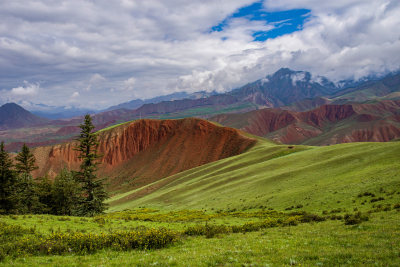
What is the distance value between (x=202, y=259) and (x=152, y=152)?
13717 cm

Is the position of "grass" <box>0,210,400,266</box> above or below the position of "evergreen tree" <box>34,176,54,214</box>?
above

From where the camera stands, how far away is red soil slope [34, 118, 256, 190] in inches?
4828

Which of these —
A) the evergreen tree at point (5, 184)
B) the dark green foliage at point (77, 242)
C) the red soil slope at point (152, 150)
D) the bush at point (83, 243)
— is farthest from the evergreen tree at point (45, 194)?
the red soil slope at point (152, 150)

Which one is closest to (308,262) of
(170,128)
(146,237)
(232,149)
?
(146,237)

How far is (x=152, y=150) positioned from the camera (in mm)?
147000

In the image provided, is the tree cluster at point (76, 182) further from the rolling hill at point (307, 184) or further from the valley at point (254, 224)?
the rolling hill at point (307, 184)

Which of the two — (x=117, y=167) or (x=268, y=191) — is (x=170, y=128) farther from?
(x=268, y=191)

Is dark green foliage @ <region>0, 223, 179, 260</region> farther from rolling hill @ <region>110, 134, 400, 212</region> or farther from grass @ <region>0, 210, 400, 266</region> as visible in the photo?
rolling hill @ <region>110, 134, 400, 212</region>

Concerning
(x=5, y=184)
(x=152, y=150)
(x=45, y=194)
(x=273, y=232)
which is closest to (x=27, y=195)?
(x=45, y=194)

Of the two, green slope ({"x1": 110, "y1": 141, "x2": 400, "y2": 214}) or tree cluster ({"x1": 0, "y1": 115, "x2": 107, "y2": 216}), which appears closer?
green slope ({"x1": 110, "y1": 141, "x2": 400, "y2": 214})

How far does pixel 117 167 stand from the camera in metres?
146

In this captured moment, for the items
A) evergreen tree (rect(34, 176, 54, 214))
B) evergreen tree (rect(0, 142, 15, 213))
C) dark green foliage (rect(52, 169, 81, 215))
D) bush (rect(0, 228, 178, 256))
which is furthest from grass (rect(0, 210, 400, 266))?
evergreen tree (rect(34, 176, 54, 214))

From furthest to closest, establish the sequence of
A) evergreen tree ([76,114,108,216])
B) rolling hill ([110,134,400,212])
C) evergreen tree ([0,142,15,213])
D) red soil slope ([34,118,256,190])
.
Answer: red soil slope ([34,118,256,190])
evergreen tree ([76,114,108,216])
evergreen tree ([0,142,15,213])
rolling hill ([110,134,400,212])

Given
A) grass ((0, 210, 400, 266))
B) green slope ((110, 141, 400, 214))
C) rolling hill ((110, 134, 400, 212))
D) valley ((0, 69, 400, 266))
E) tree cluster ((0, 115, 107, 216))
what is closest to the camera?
grass ((0, 210, 400, 266))
